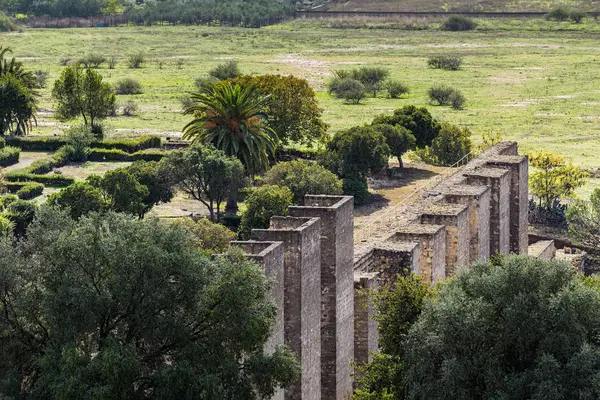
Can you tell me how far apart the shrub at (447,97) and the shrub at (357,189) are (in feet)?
112

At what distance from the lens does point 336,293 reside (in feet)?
93.9

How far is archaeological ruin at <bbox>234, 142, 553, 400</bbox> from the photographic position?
26484 millimetres

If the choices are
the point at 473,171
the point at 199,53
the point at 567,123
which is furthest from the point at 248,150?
the point at 199,53

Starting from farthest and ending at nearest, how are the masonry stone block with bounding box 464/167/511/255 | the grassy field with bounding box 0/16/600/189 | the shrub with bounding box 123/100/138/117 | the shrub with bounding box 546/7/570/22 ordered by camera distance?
the shrub with bounding box 546/7/570/22 < the shrub with bounding box 123/100/138/117 < the grassy field with bounding box 0/16/600/189 < the masonry stone block with bounding box 464/167/511/255

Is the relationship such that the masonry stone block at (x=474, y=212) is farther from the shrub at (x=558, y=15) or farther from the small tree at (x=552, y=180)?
the shrub at (x=558, y=15)

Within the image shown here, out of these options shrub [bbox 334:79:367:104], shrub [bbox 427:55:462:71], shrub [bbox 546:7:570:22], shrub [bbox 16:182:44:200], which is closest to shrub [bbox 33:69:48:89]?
shrub [bbox 334:79:367:104]

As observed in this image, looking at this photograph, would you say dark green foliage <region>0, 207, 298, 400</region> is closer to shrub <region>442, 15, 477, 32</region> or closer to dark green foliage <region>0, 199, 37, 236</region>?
dark green foliage <region>0, 199, 37, 236</region>

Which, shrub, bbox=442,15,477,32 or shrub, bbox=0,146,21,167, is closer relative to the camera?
shrub, bbox=0,146,21,167

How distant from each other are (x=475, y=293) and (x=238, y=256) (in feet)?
14.9

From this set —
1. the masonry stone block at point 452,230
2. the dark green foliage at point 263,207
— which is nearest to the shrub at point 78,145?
the dark green foliage at point 263,207

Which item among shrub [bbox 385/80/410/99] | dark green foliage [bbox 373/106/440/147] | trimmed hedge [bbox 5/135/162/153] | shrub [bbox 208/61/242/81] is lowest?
shrub [bbox 385/80/410/99]

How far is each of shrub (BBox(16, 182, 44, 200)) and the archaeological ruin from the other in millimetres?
23589

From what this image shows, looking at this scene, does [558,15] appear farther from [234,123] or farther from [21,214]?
[21,214]

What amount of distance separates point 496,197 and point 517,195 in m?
2.60
